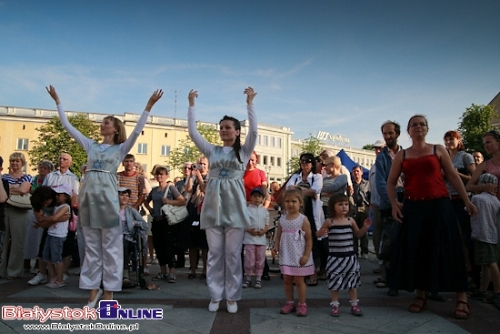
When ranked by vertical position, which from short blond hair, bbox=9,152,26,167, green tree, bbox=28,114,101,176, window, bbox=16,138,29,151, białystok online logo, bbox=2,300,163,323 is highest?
window, bbox=16,138,29,151

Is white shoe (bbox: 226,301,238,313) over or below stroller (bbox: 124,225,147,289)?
below

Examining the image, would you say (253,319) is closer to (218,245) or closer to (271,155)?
(218,245)

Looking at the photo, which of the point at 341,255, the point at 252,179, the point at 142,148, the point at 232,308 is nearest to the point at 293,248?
the point at 341,255

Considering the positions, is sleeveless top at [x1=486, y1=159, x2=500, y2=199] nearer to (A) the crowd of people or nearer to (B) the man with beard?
(A) the crowd of people

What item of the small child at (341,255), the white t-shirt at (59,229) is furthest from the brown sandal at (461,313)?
the white t-shirt at (59,229)

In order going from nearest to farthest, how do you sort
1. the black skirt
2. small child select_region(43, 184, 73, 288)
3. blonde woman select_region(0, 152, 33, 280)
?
the black skirt, small child select_region(43, 184, 73, 288), blonde woman select_region(0, 152, 33, 280)

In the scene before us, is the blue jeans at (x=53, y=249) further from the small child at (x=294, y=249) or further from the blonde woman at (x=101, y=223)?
the small child at (x=294, y=249)

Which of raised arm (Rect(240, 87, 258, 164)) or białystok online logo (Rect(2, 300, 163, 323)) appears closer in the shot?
białystok online logo (Rect(2, 300, 163, 323))

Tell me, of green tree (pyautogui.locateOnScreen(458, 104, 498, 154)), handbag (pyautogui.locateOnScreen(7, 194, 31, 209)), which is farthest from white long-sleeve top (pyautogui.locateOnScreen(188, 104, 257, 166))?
green tree (pyautogui.locateOnScreen(458, 104, 498, 154))

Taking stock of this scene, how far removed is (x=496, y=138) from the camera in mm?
5059

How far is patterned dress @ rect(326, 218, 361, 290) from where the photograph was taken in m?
4.12

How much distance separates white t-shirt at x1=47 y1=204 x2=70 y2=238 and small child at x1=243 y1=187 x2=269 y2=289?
281 cm

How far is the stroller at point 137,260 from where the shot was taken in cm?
548

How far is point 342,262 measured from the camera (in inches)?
167
